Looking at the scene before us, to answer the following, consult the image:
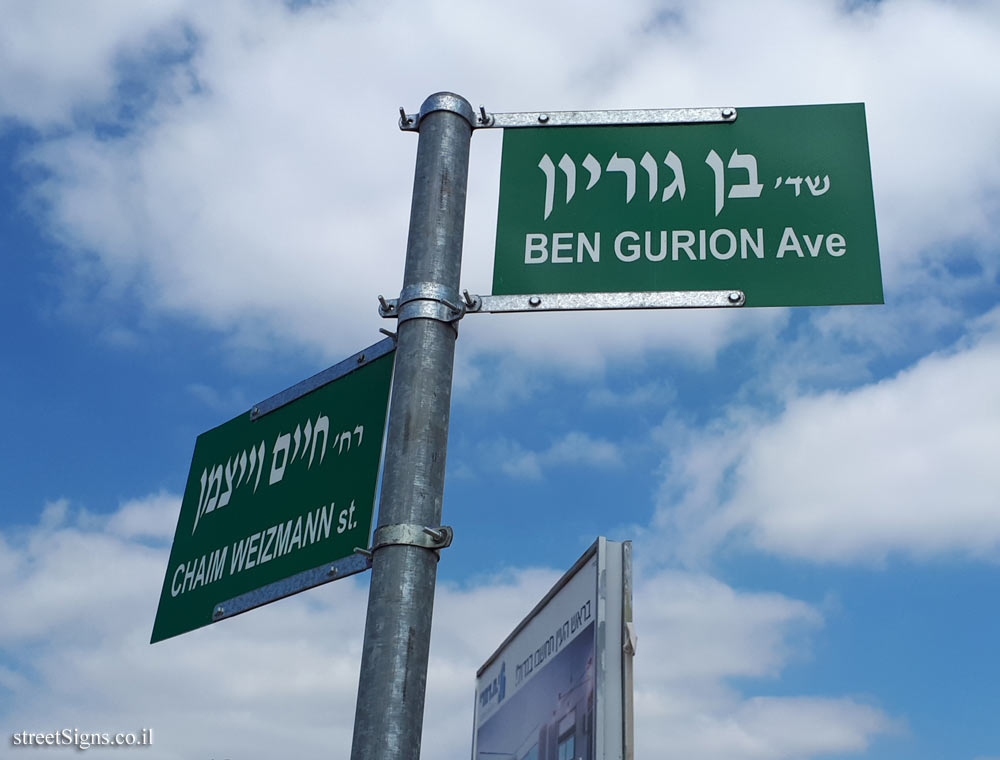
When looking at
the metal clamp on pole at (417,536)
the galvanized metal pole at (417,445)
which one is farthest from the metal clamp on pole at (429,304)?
the metal clamp on pole at (417,536)

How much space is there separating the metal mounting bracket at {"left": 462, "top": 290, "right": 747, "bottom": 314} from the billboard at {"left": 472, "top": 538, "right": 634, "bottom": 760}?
787mm

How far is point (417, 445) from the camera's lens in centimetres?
348

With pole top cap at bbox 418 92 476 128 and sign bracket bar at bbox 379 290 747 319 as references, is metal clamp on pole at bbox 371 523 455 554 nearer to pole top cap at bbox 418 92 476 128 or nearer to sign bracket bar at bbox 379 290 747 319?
sign bracket bar at bbox 379 290 747 319

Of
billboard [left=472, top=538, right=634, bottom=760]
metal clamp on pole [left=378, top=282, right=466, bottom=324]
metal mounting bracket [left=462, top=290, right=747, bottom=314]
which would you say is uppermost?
metal mounting bracket [left=462, top=290, right=747, bottom=314]

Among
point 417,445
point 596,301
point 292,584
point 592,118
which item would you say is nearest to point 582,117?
point 592,118

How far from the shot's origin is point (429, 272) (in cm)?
383

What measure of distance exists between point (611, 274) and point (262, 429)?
1.47m

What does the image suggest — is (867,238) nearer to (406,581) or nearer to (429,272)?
(429,272)

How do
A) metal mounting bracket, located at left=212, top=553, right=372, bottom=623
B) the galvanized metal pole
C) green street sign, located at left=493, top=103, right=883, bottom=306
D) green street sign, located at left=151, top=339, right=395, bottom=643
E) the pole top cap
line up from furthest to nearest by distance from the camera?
the pole top cap
green street sign, located at left=493, top=103, right=883, bottom=306
green street sign, located at left=151, top=339, right=395, bottom=643
metal mounting bracket, located at left=212, top=553, right=372, bottom=623
the galvanized metal pole

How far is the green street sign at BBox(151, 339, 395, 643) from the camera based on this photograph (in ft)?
12.2

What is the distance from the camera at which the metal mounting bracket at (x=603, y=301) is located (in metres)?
3.80

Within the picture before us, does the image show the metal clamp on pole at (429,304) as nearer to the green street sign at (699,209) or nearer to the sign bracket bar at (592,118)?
the green street sign at (699,209)

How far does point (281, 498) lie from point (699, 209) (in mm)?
1793

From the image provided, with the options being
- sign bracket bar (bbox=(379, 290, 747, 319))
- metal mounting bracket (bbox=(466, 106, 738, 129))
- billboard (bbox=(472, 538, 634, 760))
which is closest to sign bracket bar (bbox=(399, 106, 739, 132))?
metal mounting bracket (bbox=(466, 106, 738, 129))
